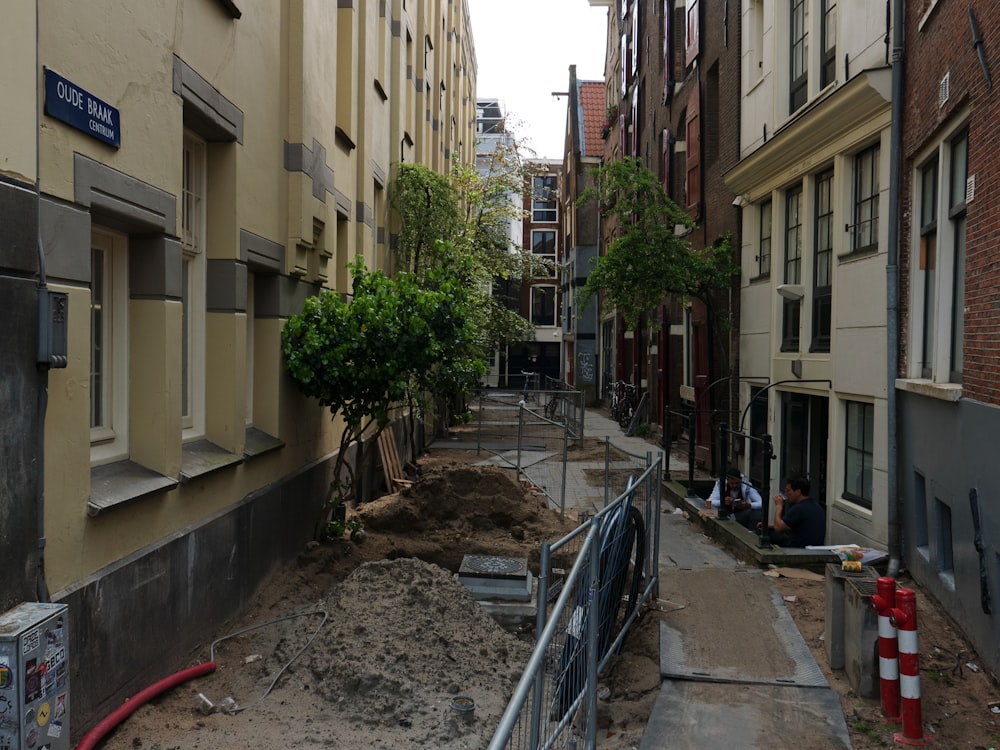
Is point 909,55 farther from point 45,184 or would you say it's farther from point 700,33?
point 700,33

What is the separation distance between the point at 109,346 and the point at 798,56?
34.7 feet

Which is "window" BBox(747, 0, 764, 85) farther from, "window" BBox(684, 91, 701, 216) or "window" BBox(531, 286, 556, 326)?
"window" BBox(531, 286, 556, 326)

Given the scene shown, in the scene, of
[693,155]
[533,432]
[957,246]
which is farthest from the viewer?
[533,432]

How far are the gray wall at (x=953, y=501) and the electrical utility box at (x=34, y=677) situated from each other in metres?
5.61

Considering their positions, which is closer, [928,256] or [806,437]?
[928,256]

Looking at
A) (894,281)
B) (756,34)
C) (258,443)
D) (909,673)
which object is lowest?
(909,673)

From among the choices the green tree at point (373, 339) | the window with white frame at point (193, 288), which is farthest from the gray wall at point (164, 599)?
the green tree at point (373, 339)

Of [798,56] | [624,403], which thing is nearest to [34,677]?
[798,56]

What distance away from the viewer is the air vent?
7.57 m

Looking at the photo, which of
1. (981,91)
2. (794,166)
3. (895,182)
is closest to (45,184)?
(981,91)

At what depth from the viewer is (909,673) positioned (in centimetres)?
521

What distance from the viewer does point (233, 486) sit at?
779 centimetres

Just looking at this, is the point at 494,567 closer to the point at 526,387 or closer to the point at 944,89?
the point at 944,89

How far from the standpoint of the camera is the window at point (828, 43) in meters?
11.6
